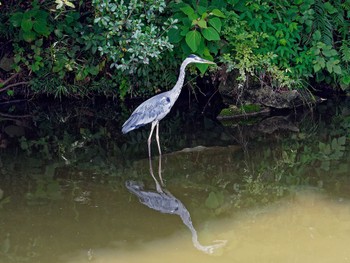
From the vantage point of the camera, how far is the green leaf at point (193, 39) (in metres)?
8.54

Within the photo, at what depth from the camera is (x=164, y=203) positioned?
6324 mm

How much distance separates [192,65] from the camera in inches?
364

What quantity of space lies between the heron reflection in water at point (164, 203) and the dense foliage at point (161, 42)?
2.42m

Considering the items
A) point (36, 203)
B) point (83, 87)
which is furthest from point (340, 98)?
point (36, 203)

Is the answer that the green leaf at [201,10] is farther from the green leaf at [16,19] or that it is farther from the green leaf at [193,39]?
the green leaf at [16,19]

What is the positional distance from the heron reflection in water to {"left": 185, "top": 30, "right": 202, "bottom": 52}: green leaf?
2.21m

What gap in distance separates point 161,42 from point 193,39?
1.40ft

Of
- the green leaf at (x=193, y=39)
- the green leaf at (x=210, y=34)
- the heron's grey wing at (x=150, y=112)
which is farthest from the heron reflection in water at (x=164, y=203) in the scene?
the green leaf at (x=210, y=34)

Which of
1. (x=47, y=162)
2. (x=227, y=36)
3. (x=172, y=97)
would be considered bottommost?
(x=47, y=162)

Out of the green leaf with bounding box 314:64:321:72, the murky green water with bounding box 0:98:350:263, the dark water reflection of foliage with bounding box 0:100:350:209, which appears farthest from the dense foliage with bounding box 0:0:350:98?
the murky green water with bounding box 0:98:350:263

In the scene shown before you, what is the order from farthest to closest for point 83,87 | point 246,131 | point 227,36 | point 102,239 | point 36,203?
point 83,87 → point 227,36 → point 246,131 → point 36,203 → point 102,239

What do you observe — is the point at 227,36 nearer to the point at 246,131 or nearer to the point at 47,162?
the point at 246,131

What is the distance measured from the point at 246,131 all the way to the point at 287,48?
5.03 ft

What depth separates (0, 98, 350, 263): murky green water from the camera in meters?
5.38
